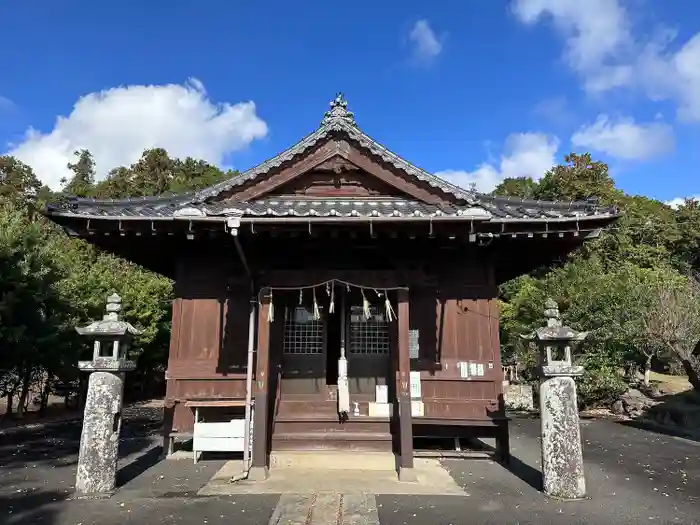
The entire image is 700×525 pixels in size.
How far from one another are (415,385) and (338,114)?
21.3 feet

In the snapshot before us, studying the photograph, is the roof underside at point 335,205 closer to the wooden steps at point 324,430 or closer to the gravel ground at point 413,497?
the wooden steps at point 324,430

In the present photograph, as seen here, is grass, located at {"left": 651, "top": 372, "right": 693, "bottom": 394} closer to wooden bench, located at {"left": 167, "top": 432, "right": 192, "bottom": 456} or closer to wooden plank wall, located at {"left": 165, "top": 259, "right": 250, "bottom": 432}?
wooden plank wall, located at {"left": 165, "top": 259, "right": 250, "bottom": 432}

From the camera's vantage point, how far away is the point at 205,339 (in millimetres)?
10812

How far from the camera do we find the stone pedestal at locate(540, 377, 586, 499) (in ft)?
25.7

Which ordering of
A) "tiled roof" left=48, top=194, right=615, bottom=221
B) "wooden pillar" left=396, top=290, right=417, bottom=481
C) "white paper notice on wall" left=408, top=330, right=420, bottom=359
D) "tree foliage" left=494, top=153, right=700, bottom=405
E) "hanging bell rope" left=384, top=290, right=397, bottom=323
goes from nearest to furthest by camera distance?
1. "wooden pillar" left=396, top=290, right=417, bottom=481
2. "tiled roof" left=48, top=194, right=615, bottom=221
3. "hanging bell rope" left=384, top=290, right=397, bottom=323
4. "white paper notice on wall" left=408, top=330, right=420, bottom=359
5. "tree foliage" left=494, top=153, right=700, bottom=405

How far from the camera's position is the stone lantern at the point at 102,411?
792 centimetres

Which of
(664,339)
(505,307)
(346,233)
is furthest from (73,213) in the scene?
(505,307)

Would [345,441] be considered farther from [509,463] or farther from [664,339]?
[664,339]

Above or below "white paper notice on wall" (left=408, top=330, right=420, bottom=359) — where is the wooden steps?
below

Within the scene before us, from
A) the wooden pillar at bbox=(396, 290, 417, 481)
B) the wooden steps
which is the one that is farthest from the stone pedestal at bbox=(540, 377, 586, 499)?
the wooden steps

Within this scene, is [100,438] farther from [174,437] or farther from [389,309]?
[389,309]

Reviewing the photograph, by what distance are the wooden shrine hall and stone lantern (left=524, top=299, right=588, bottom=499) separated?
239 cm

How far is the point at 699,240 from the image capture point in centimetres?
4181

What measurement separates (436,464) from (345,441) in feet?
6.48
